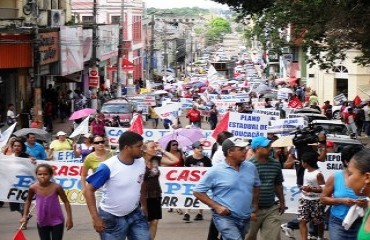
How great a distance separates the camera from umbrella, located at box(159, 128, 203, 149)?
16859mm

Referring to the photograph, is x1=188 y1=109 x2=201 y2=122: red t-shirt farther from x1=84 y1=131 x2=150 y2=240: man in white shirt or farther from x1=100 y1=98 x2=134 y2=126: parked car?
x1=84 y1=131 x2=150 y2=240: man in white shirt

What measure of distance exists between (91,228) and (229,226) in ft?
17.0

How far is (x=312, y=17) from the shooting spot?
78.5ft

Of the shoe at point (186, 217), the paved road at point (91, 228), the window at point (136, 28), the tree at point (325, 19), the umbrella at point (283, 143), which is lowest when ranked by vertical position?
the paved road at point (91, 228)

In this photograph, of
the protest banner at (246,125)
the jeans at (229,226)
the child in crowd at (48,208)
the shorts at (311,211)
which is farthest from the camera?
the protest banner at (246,125)

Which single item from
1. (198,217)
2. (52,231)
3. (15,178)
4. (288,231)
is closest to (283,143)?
(198,217)

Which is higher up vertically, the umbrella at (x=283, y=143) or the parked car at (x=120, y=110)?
the umbrella at (x=283, y=143)

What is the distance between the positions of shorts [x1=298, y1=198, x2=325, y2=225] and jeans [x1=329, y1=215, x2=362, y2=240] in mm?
2549

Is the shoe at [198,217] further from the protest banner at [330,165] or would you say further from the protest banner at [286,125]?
the protest banner at [286,125]

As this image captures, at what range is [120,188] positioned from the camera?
320 inches

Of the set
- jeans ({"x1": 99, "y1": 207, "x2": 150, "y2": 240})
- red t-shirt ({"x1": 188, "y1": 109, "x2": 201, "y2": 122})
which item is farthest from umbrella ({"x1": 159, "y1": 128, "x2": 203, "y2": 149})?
red t-shirt ({"x1": 188, "y1": 109, "x2": 201, "y2": 122})

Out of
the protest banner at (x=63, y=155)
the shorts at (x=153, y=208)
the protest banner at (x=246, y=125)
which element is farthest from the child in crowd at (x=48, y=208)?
the protest banner at (x=246, y=125)

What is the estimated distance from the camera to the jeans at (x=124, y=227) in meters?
8.19

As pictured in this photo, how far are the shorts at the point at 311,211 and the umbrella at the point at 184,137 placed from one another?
5.82 meters
